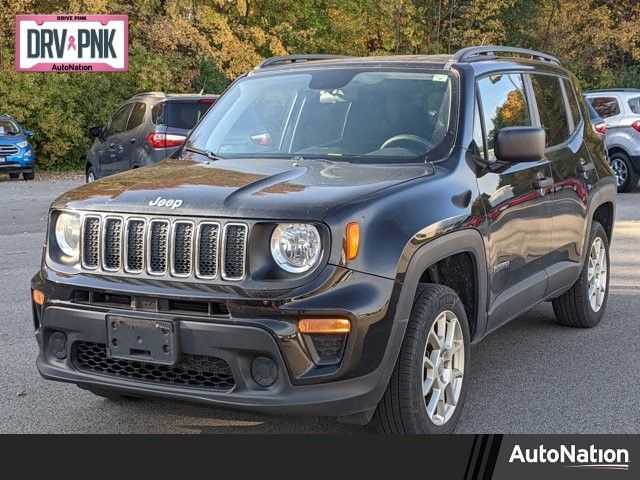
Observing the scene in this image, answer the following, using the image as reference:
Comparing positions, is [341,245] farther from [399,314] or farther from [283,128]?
[283,128]

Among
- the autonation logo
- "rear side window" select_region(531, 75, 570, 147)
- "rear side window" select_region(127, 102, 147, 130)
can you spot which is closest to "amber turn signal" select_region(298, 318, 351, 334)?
the autonation logo

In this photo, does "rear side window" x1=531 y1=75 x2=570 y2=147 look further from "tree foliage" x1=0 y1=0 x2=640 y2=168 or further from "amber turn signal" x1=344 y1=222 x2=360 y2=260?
"tree foliage" x1=0 y1=0 x2=640 y2=168

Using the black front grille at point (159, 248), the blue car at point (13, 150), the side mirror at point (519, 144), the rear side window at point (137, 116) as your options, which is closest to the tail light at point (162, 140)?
the rear side window at point (137, 116)

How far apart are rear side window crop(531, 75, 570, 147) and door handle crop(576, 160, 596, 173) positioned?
213 mm

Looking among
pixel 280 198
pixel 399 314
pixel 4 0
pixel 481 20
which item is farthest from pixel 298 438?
pixel 481 20

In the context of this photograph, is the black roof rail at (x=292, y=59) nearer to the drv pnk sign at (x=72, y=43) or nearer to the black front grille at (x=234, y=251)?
the black front grille at (x=234, y=251)

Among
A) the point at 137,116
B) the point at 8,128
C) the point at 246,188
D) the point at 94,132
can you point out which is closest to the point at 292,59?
the point at 246,188

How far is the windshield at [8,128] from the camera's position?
2322cm

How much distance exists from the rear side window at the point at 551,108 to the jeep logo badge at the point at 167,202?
2808 millimetres

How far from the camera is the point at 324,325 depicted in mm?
3719

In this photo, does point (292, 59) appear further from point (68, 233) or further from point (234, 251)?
point (234, 251)

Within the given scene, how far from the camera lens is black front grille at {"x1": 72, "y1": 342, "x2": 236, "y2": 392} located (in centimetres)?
387

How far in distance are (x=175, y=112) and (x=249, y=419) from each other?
9.77 meters

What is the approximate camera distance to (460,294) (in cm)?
479
